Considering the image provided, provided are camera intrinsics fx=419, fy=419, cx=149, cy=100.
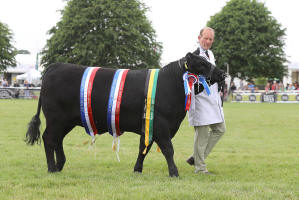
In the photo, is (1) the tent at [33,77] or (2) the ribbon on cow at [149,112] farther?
(1) the tent at [33,77]

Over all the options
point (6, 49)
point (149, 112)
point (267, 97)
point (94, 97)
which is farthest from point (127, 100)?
point (6, 49)

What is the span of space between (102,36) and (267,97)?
16.5m

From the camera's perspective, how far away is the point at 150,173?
6.59m

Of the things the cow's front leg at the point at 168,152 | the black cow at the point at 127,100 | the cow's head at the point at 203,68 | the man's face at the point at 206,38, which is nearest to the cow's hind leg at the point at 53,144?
the black cow at the point at 127,100

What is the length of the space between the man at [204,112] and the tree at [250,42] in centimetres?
4522

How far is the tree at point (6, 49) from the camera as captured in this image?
4875 centimetres

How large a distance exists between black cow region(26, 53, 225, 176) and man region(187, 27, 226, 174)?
0.38m

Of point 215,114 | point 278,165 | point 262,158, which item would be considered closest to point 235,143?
point 262,158

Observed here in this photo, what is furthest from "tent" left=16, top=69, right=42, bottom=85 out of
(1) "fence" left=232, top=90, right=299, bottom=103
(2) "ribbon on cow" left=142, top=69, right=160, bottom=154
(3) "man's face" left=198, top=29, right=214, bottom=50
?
(2) "ribbon on cow" left=142, top=69, right=160, bottom=154

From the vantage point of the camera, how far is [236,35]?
2041 inches

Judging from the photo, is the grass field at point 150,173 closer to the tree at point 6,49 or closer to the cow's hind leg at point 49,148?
the cow's hind leg at point 49,148

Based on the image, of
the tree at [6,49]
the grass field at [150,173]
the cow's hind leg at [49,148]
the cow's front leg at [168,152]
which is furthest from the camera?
the tree at [6,49]

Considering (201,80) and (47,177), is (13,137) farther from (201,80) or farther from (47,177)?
(201,80)

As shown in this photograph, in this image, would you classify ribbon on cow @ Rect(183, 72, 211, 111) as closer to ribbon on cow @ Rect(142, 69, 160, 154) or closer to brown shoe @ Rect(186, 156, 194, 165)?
ribbon on cow @ Rect(142, 69, 160, 154)
